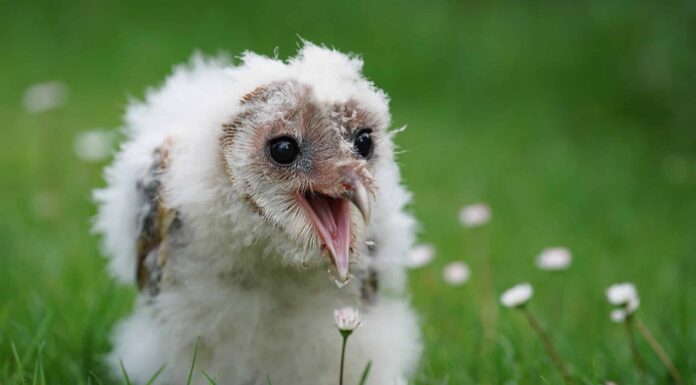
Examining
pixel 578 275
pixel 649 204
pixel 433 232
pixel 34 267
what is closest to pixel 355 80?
pixel 34 267

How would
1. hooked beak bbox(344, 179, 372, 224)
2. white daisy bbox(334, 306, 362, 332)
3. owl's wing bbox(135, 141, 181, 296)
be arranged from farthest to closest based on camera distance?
owl's wing bbox(135, 141, 181, 296) < white daisy bbox(334, 306, 362, 332) < hooked beak bbox(344, 179, 372, 224)

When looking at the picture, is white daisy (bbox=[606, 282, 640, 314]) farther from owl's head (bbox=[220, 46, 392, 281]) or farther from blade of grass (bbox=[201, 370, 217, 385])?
blade of grass (bbox=[201, 370, 217, 385])

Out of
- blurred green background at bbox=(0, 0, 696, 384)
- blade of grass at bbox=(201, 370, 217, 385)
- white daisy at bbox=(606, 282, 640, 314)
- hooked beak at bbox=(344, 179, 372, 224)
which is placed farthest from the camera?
blurred green background at bbox=(0, 0, 696, 384)

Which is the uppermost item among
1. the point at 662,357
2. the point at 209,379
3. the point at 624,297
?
the point at 624,297

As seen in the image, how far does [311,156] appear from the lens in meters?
2.28

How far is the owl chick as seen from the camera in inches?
90.5

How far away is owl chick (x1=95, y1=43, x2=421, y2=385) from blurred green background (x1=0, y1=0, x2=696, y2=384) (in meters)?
0.40

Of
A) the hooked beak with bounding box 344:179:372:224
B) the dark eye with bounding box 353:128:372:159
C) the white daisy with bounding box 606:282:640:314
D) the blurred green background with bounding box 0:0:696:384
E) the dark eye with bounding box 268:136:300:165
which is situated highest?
the blurred green background with bounding box 0:0:696:384

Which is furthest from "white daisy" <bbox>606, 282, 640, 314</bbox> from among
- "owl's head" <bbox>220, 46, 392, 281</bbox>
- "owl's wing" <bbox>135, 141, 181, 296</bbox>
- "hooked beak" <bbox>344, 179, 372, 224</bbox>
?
"owl's wing" <bbox>135, 141, 181, 296</bbox>

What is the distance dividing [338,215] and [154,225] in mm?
690

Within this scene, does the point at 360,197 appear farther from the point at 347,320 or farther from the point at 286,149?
the point at 347,320

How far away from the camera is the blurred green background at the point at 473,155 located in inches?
138

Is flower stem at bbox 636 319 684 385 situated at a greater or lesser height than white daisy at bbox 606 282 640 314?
lesser

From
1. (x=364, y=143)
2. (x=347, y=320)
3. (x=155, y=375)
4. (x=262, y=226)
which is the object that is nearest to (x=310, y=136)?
(x=364, y=143)
